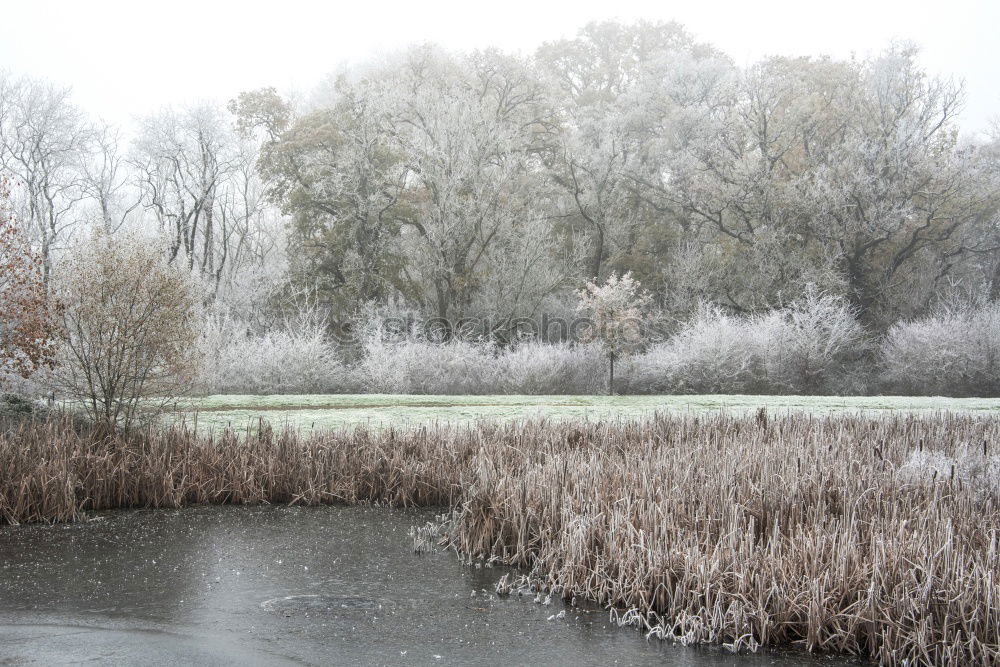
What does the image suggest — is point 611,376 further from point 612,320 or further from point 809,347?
point 809,347


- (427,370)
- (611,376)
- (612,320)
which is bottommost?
(611,376)

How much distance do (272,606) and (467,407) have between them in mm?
11261

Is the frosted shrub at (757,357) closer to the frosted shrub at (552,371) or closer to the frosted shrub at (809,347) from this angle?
the frosted shrub at (809,347)

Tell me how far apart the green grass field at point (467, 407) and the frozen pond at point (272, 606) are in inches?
200

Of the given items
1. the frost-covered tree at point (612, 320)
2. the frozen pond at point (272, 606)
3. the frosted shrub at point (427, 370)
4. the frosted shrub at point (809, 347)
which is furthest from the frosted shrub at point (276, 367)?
the frozen pond at point (272, 606)

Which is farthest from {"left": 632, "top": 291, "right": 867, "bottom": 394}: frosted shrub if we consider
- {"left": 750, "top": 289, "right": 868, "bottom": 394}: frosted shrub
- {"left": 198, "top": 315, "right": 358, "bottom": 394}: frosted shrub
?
{"left": 198, "top": 315, "right": 358, "bottom": 394}: frosted shrub

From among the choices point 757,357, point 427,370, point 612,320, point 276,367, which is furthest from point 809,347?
point 276,367

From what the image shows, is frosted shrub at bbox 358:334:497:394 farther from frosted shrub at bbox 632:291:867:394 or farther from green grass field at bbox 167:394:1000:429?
frosted shrub at bbox 632:291:867:394

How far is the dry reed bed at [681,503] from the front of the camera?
502cm

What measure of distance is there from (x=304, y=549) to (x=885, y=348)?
78.4 feet

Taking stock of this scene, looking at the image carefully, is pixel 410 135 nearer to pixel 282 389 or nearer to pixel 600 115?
pixel 600 115

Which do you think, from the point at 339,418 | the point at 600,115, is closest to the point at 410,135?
the point at 600,115

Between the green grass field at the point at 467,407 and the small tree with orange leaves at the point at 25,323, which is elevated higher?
the small tree with orange leaves at the point at 25,323

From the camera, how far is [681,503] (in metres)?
6.59
